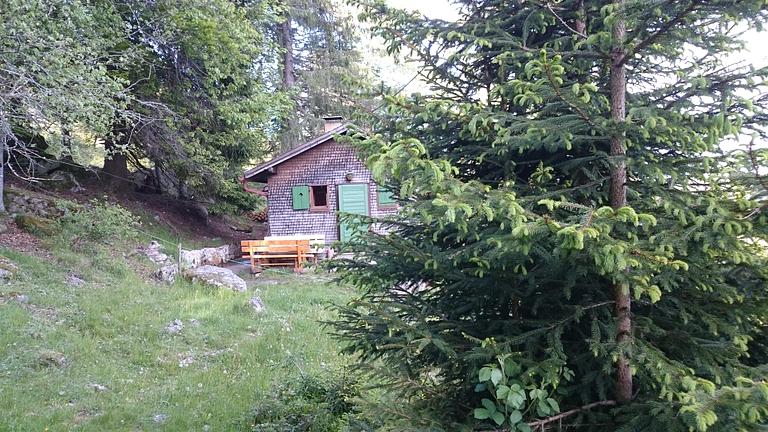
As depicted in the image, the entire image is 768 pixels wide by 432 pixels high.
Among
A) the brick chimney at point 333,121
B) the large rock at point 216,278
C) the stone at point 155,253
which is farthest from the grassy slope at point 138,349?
the brick chimney at point 333,121

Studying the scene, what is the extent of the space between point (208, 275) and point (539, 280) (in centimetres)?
1072

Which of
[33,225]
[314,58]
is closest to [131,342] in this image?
[33,225]

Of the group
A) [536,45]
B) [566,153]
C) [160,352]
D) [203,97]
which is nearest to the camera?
[566,153]

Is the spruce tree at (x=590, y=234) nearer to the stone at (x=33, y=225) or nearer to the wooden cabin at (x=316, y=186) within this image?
the stone at (x=33, y=225)

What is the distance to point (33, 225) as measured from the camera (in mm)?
12500

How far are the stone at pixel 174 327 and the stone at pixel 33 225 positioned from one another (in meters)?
6.11

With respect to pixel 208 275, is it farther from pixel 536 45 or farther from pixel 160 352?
pixel 536 45

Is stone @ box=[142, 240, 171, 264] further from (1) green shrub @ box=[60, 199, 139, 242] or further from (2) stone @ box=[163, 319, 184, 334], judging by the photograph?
(2) stone @ box=[163, 319, 184, 334]

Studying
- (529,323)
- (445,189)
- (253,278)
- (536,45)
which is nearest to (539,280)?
(529,323)

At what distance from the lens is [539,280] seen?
2916 mm

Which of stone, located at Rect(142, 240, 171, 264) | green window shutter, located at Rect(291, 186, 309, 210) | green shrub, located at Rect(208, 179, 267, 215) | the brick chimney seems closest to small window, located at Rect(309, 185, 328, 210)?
green window shutter, located at Rect(291, 186, 309, 210)

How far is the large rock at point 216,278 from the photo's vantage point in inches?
468

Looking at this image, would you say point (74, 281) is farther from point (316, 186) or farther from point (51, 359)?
point (316, 186)

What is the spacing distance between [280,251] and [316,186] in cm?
371
